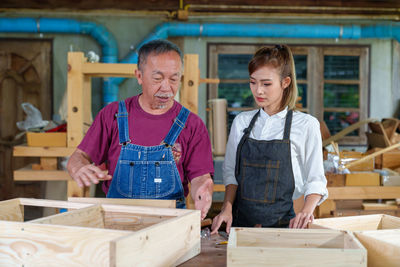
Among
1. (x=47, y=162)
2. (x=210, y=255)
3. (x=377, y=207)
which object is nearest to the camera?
(x=210, y=255)

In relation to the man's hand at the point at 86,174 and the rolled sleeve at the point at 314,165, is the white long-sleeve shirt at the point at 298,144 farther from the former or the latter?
the man's hand at the point at 86,174

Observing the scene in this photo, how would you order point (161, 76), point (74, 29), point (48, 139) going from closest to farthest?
point (161, 76), point (48, 139), point (74, 29)

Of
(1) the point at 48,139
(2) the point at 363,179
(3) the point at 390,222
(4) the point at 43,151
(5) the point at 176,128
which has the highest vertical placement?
(5) the point at 176,128

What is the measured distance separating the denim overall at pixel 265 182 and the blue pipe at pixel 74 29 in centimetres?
455

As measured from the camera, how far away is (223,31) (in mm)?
6484

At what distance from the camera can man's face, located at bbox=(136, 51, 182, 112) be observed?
1.97 meters

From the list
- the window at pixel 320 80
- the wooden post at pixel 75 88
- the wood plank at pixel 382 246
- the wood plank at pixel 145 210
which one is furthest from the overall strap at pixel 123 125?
the window at pixel 320 80

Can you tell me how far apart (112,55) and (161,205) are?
16.5 ft

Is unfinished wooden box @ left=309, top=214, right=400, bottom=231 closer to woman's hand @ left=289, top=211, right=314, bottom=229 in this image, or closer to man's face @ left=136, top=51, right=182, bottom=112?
woman's hand @ left=289, top=211, right=314, bottom=229

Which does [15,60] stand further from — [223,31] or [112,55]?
[223,31]

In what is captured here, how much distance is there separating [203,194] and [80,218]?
1.70 feet

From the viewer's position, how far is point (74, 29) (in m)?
6.39

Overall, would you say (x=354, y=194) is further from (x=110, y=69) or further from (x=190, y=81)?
(x=110, y=69)

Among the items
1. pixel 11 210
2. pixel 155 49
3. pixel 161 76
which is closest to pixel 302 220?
pixel 161 76
